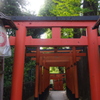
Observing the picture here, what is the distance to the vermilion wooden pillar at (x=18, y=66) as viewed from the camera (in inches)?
176

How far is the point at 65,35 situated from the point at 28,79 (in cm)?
492

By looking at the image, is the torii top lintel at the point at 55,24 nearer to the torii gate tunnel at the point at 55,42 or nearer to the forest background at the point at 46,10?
the torii gate tunnel at the point at 55,42

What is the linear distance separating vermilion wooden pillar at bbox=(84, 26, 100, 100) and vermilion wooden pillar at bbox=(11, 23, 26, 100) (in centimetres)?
240

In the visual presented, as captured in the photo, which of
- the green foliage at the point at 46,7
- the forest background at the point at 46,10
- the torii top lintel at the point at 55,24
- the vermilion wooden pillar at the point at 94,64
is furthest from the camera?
the green foliage at the point at 46,7

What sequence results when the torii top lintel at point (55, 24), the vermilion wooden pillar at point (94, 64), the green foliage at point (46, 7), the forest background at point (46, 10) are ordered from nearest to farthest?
the vermilion wooden pillar at point (94, 64)
the torii top lintel at point (55, 24)
the forest background at point (46, 10)
the green foliage at point (46, 7)

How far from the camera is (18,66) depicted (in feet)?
15.1

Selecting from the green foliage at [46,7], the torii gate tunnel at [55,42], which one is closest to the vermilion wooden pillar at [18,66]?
the torii gate tunnel at [55,42]

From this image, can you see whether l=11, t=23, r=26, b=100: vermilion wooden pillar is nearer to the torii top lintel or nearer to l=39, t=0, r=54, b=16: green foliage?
the torii top lintel

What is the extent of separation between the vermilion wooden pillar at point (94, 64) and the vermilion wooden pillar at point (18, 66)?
7.89ft

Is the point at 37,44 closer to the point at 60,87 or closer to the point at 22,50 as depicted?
the point at 22,50

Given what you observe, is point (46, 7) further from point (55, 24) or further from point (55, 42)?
point (55, 42)

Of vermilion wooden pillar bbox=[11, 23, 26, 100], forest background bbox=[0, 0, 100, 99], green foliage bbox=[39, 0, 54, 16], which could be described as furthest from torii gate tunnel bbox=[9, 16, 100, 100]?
green foliage bbox=[39, 0, 54, 16]

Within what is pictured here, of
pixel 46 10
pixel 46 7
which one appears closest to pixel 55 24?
pixel 46 7

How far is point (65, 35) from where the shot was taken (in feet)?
36.3
